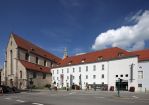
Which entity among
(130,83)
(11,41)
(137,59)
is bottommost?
(130,83)

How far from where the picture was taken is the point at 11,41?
92375 mm

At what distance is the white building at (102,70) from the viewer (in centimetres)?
6669

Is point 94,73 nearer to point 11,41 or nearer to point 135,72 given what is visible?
point 135,72

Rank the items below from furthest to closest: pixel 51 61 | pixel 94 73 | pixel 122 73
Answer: pixel 51 61, pixel 94 73, pixel 122 73

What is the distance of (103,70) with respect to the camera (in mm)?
74875

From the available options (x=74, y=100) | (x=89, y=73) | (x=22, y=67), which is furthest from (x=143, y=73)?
(x=22, y=67)

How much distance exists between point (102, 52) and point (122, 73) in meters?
14.6

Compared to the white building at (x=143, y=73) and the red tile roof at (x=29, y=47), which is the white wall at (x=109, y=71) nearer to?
the white building at (x=143, y=73)

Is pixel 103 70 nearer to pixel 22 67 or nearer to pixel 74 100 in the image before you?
pixel 22 67

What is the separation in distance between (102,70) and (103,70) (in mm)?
451

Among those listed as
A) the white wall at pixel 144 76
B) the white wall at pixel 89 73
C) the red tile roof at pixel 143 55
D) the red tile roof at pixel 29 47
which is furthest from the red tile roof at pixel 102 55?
the red tile roof at pixel 29 47

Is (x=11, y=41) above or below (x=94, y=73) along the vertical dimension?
above

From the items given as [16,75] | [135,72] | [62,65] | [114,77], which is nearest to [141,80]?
[135,72]

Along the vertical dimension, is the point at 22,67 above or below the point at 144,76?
above
